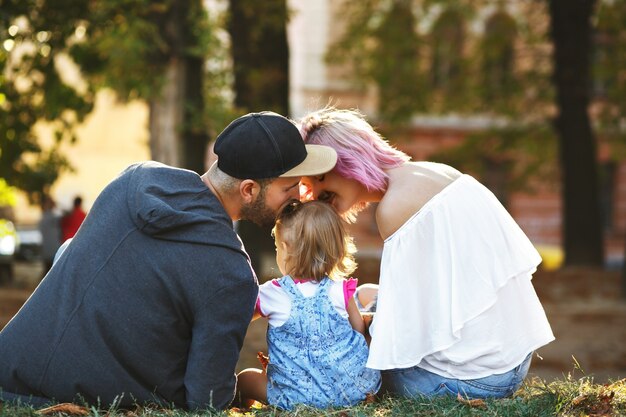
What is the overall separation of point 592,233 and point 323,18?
1413 cm

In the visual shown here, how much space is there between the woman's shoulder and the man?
727 mm

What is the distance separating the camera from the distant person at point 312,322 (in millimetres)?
4141

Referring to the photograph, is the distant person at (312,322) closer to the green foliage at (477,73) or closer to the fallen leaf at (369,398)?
the fallen leaf at (369,398)

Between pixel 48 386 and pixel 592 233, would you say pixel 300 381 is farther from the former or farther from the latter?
pixel 592 233

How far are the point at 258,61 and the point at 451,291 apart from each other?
1071 cm

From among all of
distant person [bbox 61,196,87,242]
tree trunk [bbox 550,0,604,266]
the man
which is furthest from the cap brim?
tree trunk [bbox 550,0,604,266]

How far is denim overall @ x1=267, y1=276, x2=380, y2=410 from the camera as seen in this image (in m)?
4.13

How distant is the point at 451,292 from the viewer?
160 inches

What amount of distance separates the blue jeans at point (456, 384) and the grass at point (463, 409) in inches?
4.3

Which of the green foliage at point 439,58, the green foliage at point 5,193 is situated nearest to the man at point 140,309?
the green foliage at point 5,193

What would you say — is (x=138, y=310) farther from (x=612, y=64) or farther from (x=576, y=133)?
(x=612, y=64)

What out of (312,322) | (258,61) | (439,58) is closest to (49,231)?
(258,61)

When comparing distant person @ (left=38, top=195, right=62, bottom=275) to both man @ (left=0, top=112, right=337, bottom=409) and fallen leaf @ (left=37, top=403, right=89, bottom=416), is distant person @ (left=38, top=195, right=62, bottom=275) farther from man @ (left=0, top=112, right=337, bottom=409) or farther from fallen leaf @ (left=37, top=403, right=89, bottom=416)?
fallen leaf @ (left=37, top=403, right=89, bottom=416)

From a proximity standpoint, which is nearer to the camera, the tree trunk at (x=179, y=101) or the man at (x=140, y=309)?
the man at (x=140, y=309)
